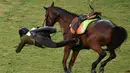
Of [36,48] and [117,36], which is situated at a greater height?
[117,36]

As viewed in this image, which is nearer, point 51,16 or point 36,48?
point 51,16

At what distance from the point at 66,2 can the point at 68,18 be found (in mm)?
13221

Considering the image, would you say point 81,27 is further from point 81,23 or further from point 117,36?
point 117,36

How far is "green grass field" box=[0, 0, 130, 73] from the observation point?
1192 centimetres

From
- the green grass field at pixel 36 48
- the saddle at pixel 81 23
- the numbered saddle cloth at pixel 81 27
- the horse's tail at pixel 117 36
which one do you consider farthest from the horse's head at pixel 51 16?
the horse's tail at pixel 117 36

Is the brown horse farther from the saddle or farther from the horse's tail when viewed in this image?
the saddle

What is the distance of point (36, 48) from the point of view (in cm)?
1428

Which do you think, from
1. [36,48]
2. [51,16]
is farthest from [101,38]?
[36,48]

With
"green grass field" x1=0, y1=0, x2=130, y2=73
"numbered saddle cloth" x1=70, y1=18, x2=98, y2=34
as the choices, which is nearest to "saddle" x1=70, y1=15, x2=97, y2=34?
"numbered saddle cloth" x1=70, y1=18, x2=98, y2=34

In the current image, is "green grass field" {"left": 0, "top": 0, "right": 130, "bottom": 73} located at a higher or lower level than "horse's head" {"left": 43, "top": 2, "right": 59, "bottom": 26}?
lower

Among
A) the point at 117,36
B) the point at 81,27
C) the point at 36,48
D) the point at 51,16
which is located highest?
the point at 117,36

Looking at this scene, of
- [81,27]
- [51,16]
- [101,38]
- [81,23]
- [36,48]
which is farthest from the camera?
[36,48]

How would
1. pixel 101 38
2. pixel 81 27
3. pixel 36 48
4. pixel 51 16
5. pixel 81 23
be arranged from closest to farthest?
pixel 101 38
pixel 81 27
pixel 81 23
pixel 51 16
pixel 36 48

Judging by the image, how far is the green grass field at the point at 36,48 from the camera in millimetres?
11918
